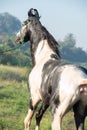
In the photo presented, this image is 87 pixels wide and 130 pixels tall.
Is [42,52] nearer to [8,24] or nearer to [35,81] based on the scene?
[35,81]

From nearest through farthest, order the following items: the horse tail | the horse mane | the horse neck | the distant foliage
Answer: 1. the horse tail
2. the horse neck
3. the horse mane
4. the distant foliage

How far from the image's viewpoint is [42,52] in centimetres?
762

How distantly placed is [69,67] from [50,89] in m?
0.47

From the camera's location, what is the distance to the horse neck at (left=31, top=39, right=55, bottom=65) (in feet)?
24.2

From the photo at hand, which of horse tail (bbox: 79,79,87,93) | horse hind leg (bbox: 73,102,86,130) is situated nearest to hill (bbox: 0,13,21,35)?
horse hind leg (bbox: 73,102,86,130)

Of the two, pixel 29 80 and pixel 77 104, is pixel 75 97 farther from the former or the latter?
pixel 29 80

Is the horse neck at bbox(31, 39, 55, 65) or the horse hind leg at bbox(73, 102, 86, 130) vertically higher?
the horse neck at bbox(31, 39, 55, 65)

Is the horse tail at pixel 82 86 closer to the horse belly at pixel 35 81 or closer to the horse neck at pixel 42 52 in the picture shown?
the horse belly at pixel 35 81

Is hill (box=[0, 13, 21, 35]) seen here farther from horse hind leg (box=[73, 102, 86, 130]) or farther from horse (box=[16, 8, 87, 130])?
horse hind leg (box=[73, 102, 86, 130])

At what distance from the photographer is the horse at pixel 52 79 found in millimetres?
5680

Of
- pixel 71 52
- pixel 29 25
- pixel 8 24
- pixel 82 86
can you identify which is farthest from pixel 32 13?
pixel 8 24

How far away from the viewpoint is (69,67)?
20.1 feet

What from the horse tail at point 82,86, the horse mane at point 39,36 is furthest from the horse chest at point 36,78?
the horse tail at point 82,86

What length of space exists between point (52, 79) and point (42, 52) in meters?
1.49
